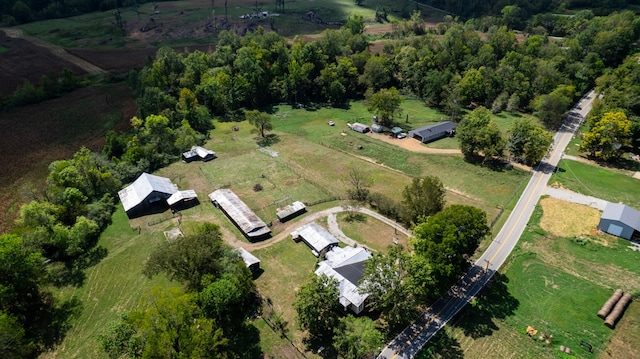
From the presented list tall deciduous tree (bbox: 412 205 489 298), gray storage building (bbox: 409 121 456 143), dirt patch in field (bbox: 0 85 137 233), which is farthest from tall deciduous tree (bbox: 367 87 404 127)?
dirt patch in field (bbox: 0 85 137 233)

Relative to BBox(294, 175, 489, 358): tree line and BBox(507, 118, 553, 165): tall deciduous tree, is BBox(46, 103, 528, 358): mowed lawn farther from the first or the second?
BBox(507, 118, 553, 165): tall deciduous tree

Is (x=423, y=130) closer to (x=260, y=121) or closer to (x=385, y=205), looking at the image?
(x=385, y=205)

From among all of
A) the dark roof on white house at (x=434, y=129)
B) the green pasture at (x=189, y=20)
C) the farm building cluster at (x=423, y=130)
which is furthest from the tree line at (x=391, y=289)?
the green pasture at (x=189, y=20)

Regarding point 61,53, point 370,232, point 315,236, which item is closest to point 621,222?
point 370,232

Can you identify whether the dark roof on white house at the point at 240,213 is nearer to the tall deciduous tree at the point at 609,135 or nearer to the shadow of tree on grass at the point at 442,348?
the shadow of tree on grass at the point at 442,348

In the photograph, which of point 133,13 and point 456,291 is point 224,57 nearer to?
point 456,291
